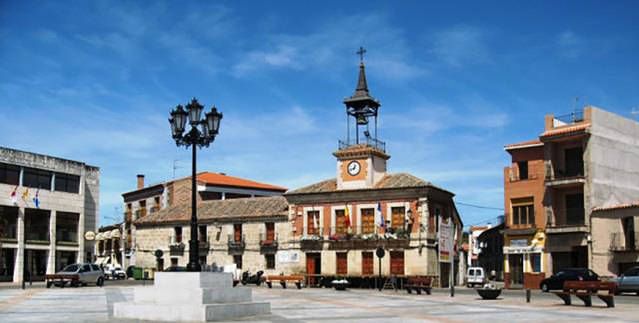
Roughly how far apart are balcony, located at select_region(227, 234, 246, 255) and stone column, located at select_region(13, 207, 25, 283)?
45.8ft

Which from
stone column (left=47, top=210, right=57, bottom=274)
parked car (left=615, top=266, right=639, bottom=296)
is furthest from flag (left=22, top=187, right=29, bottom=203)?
parked car (left=615, top=266, right=639, bottom=296)

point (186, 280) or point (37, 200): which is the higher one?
point (37, 200)

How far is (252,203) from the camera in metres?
55.7

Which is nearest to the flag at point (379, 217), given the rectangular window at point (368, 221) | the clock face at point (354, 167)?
the rectangular window at point (368, 221)

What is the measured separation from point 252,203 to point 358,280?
1180 cm

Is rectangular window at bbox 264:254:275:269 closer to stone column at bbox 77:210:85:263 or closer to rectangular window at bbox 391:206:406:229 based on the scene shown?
rectangular window at bbox 391:206:406:229

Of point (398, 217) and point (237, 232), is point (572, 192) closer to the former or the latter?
point (398, 217)

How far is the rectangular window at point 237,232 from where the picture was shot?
2142 inches

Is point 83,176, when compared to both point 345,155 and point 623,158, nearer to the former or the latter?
point 345,155

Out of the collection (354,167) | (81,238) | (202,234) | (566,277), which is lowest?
(566,277)

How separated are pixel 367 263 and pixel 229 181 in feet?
75.7

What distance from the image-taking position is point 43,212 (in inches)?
2175

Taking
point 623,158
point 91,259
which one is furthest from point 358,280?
point 91,259

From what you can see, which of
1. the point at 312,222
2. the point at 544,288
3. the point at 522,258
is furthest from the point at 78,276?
the point at 522,258
